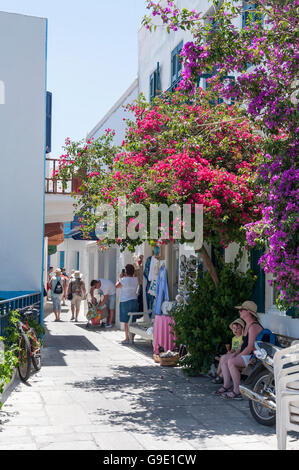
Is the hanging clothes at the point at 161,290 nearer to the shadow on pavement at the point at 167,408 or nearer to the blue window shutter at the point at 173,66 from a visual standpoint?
the shadow on pavement at the point at 167,408

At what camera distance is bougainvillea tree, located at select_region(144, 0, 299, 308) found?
6.13m

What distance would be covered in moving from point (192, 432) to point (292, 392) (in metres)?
1.93

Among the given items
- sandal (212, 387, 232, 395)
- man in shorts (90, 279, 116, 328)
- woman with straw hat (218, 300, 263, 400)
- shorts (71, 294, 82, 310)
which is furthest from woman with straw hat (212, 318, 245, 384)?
shorts (71, 294, 82, 310)

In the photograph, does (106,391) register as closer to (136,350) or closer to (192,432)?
(192,432)

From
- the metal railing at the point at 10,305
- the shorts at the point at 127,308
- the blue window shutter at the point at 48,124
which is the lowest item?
the shorts at the point at 127,308

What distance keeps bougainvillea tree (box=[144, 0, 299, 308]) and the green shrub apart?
8.91ft

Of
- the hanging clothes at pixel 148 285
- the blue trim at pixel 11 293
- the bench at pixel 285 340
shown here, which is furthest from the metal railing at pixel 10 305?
the hanging clothes at pixel 148 285

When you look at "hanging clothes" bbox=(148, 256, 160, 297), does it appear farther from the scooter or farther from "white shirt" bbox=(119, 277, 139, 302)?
the scooter

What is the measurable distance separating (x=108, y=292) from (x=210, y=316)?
30.8ft

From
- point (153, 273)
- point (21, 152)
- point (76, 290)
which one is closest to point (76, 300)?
point (76, 290)

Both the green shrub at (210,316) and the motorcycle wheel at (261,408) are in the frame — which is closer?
the motorcycle wheel at (261,408)

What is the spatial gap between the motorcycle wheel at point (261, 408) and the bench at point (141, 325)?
5.74 meters

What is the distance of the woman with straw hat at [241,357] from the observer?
8.15 m

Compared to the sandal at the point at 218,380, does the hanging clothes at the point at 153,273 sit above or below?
above
